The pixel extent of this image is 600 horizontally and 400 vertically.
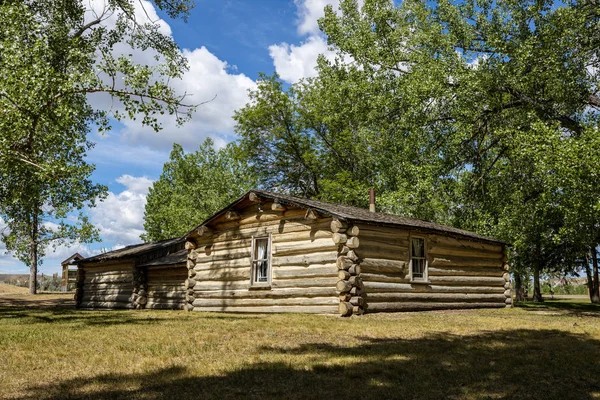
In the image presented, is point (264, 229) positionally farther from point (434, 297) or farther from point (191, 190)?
point (191, 190)

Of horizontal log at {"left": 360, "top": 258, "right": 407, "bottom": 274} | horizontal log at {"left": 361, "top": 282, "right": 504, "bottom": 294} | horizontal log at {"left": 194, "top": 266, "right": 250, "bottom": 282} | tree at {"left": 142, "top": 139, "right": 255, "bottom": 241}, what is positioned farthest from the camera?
tree at {"left": 142, "top": 139, "right": 255, "bottom": 241}

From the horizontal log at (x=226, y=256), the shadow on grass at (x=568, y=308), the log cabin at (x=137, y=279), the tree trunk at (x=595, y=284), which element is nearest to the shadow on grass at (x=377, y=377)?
the horizontal log at (x=226, y=256)

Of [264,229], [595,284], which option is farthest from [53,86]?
[595,284]

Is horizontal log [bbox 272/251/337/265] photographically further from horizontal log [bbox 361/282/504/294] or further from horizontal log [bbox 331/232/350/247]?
horizontal log [bbox 361/282/504/294]

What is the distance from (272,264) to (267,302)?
1387mm

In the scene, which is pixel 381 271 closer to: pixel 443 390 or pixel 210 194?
pixel 443 390

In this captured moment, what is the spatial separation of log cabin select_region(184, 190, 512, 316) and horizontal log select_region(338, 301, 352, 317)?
31mm

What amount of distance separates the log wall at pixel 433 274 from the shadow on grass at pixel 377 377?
739 cm

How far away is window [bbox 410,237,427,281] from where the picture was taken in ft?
63.6

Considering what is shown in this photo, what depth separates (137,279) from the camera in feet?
87.4

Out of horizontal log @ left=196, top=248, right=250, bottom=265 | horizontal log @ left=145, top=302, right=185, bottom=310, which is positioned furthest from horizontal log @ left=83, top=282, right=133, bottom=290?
horizontal log @ left=196, top=248, right=250, bottom=265

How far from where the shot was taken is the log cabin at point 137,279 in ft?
82.2

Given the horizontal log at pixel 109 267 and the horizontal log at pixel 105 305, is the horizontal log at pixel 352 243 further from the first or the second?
the horizontal log at pixel 109 267

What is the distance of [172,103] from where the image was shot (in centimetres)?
1736
